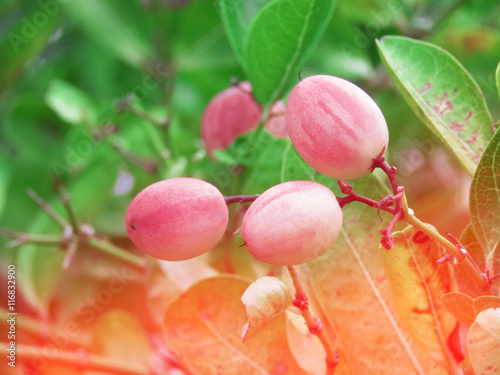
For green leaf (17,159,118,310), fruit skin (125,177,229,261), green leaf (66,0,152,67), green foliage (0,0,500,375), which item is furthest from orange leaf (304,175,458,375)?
green leaf (66,0,152,67)

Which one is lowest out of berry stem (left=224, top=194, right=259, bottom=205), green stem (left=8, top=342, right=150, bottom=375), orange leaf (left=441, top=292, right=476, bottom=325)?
green stem (left=8, top=342, right=150, bottom=375)

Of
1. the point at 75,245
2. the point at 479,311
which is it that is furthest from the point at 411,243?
the point at 75,245

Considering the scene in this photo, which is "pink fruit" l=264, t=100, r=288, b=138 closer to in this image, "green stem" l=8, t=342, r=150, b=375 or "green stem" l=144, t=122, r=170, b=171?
"green stem" l=144, t=122, r=170, b=171

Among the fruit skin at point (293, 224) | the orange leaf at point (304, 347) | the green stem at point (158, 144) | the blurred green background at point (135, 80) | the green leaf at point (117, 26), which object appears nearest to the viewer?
the fruit skin at point (293, 224)

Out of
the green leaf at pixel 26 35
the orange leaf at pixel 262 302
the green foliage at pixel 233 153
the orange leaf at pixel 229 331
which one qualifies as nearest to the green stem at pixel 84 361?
the green foliage at pixel 233 153

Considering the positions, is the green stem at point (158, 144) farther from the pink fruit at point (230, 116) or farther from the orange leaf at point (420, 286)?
the orange leaf at point (420, 286)

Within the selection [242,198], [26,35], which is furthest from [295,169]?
[26,35]
